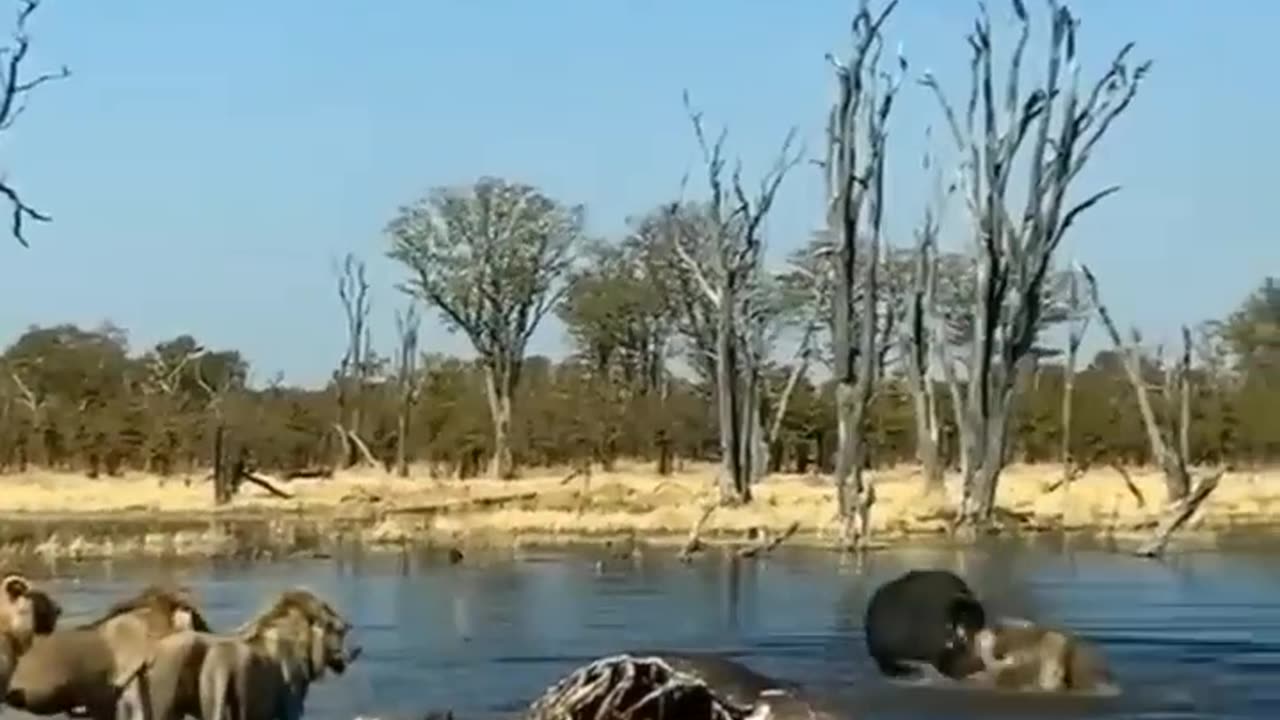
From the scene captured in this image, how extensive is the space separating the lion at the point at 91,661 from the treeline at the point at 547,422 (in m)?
55.5

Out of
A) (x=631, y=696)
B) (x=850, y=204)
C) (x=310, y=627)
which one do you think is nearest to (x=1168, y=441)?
(x=850, y=204)

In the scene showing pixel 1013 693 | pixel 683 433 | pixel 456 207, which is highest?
pixel 456 207

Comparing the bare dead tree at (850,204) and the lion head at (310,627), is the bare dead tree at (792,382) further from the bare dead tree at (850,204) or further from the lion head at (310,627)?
the lion head at (310,627)

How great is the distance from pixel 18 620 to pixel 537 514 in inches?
1425

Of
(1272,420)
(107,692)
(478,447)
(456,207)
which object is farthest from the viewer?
(456,207)

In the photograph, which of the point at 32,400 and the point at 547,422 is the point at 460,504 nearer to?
the point at 547,422

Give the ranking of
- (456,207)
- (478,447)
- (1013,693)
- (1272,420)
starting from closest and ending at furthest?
(1013,693), (1272,420), (478,447), (456,207)

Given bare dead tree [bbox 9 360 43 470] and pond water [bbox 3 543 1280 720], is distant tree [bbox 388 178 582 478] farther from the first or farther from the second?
pond water [bbox 3 543 1280 720]

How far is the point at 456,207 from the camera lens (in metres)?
93.5

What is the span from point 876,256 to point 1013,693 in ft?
119

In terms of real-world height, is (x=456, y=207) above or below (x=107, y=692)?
above

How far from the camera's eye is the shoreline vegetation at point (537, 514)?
135 ft

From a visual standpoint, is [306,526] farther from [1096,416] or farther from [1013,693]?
[1096,416]

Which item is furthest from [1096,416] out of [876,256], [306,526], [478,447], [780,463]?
[306,526]
